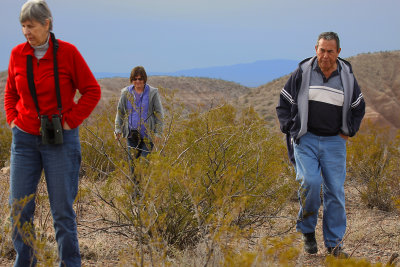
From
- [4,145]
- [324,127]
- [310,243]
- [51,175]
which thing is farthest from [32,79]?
[4,145]

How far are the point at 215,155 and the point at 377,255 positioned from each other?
189 centimetres

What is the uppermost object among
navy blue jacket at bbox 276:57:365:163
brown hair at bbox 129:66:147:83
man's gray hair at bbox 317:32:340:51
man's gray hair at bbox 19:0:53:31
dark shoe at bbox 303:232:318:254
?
man's gray hair at bbox 19:0:53:31

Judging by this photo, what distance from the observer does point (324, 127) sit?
4.10m

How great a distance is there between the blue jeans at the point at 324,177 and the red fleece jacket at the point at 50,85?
200cm

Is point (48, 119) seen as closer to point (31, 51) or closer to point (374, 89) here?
point (31, 51)

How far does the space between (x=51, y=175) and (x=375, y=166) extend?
616 centimetres

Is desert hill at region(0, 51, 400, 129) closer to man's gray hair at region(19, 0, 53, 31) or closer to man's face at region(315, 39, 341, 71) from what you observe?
man's face at region(315, 39, 341, 71)

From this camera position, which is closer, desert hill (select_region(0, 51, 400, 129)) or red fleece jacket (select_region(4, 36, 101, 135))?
red fleece jacket (select_region(4, 36, 101, 135))

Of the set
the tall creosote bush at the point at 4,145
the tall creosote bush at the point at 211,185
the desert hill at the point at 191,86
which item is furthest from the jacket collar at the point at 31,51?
the desert hill at the point at 191,86

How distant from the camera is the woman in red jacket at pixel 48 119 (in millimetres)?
2828

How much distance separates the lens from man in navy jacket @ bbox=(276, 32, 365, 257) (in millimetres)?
4105

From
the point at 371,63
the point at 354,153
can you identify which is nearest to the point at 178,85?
the point at 371,63

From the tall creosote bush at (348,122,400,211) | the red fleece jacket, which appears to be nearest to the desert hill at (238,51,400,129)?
the tall creosote bush at (348,122,400,211)

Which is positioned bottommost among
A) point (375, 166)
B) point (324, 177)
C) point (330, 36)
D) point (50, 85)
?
point (375, 166)
